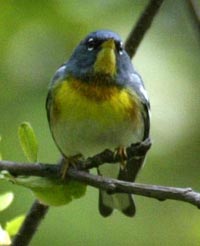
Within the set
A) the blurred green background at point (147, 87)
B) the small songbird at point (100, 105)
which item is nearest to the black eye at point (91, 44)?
the small songbird at point (100, 105)

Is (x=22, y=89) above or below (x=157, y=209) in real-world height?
above

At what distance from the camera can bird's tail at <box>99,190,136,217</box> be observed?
107 inches

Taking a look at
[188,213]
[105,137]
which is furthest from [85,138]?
[188,213]

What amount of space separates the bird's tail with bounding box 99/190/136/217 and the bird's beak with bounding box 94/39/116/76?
390mm

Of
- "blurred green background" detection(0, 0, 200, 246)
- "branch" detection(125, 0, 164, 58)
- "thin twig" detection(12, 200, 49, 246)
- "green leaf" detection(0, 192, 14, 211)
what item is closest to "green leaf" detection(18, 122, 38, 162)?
"green leaf" detection(0, 192, 14, 211)

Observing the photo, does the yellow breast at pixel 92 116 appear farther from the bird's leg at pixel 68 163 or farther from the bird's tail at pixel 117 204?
the bird's tail at pixel 117 204

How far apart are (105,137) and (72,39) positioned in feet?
2.81

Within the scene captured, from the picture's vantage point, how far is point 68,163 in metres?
2.23

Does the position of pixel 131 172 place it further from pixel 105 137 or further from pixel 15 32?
pixel 15 32

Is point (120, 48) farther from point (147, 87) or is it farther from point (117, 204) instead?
point (147, 87)

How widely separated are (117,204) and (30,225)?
1.91 ft

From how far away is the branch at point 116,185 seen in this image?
162 cm

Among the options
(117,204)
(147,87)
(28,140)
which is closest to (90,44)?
(117,204)

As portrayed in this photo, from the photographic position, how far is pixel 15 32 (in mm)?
3016
